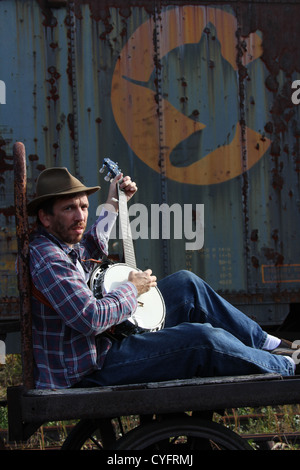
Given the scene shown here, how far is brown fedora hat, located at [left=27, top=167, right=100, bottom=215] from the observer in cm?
223

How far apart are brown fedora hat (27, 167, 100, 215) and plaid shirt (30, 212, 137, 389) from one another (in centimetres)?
20

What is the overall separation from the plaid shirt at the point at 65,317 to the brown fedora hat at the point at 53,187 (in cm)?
20

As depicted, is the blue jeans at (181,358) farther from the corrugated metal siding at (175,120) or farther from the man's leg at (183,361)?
the corrugated metal siding at (175,120)

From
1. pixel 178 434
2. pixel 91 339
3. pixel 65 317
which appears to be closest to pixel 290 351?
pixel 178 434

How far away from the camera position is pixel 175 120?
4586 millimetres

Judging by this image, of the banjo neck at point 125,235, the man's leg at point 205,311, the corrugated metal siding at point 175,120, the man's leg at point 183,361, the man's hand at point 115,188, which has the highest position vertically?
the corrugated metal siding at point 175,120

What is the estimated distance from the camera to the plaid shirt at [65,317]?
1970 mm

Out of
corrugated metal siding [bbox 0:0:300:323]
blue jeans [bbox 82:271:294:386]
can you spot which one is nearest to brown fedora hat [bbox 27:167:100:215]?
blue jeans [bbox 82:271:294:386]

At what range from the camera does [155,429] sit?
→ 77.1 inches

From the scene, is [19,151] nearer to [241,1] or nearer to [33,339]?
[33,339]

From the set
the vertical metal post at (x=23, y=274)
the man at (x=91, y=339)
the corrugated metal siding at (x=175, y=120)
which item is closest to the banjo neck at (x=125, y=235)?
the man at (x=91, y=339)

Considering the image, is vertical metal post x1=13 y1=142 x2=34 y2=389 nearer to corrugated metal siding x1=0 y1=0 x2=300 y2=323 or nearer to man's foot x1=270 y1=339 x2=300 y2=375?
man's foot x1=270 y1=339 x2=300 y2=375

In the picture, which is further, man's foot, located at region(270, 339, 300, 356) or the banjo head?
man's foot, located at region(270, 339, 300, 356)
